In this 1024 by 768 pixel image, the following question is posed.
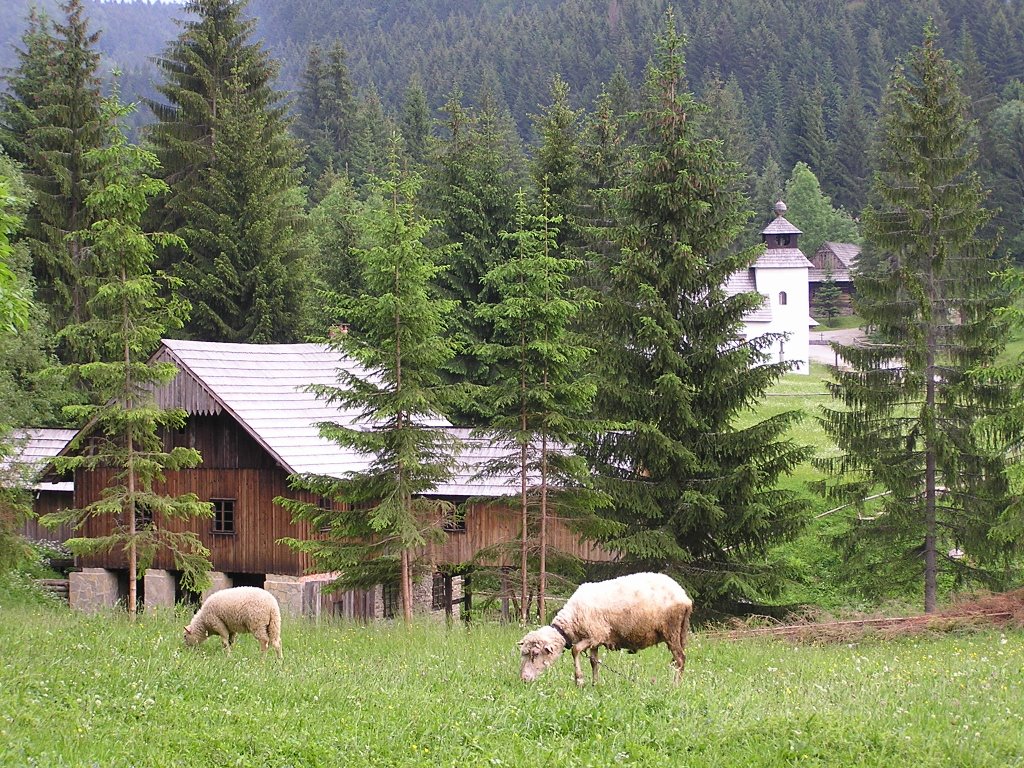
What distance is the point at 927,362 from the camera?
90.2ft

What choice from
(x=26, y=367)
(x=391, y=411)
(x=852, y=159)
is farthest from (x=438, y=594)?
(x=852, y=159)

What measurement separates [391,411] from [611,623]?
9.52 metres

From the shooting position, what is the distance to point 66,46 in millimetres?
47156

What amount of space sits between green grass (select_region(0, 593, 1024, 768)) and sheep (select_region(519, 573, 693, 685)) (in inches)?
16.2

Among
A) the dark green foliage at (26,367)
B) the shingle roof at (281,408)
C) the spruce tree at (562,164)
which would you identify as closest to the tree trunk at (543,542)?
the shingle roof at (281,408)

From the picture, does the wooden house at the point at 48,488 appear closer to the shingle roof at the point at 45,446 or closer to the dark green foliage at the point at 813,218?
the shingle roof at the point at 45,446

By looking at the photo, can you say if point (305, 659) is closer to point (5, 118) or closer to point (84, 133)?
point (84, 133)

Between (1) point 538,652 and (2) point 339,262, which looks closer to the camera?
(1) point 538,652

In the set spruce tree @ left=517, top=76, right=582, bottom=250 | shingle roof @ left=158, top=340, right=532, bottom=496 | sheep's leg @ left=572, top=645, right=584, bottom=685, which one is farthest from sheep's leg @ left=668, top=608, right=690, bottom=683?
spruce tree @ left=517, top=76, right=582, bottom=250

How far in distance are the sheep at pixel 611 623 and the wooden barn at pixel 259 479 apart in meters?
16.5

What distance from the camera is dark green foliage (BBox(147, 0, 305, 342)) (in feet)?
159

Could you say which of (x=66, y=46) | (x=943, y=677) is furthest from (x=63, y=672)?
(x=66, y=46)

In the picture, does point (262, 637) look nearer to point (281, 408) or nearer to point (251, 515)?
point (281, 408)

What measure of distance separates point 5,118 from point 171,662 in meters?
40.1
